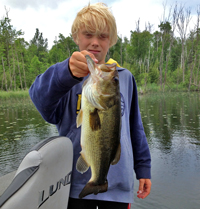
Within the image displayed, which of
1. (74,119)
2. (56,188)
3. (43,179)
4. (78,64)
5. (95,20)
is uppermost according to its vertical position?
(95,20)

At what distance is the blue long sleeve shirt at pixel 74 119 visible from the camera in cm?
133

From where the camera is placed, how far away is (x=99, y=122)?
3.89 feet

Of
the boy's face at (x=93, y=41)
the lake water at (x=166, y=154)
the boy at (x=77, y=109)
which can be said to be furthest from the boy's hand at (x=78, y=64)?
the lake water at (x=166, y=154)

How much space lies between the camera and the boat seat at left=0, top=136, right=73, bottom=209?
3.75ft

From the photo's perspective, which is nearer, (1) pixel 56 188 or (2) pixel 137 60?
(1) pixel 56 188

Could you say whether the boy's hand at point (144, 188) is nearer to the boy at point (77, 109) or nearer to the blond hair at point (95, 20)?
the boy at point (77, 109)

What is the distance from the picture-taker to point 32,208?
4.02 ft

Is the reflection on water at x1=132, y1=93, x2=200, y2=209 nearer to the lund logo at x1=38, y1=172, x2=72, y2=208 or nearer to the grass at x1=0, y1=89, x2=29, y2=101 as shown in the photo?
the lund logo at x1=38, y1=172, x2=72, y2=208

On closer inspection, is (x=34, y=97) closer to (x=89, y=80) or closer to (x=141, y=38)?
(x=89, y=80)

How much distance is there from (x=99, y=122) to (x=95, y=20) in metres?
0.79

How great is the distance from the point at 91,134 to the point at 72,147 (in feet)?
1.38

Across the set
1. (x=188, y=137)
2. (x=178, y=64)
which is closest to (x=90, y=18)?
(x=188, y=137)

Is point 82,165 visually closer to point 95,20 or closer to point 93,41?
point 93,41

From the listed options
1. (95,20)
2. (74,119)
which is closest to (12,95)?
(74,119)
